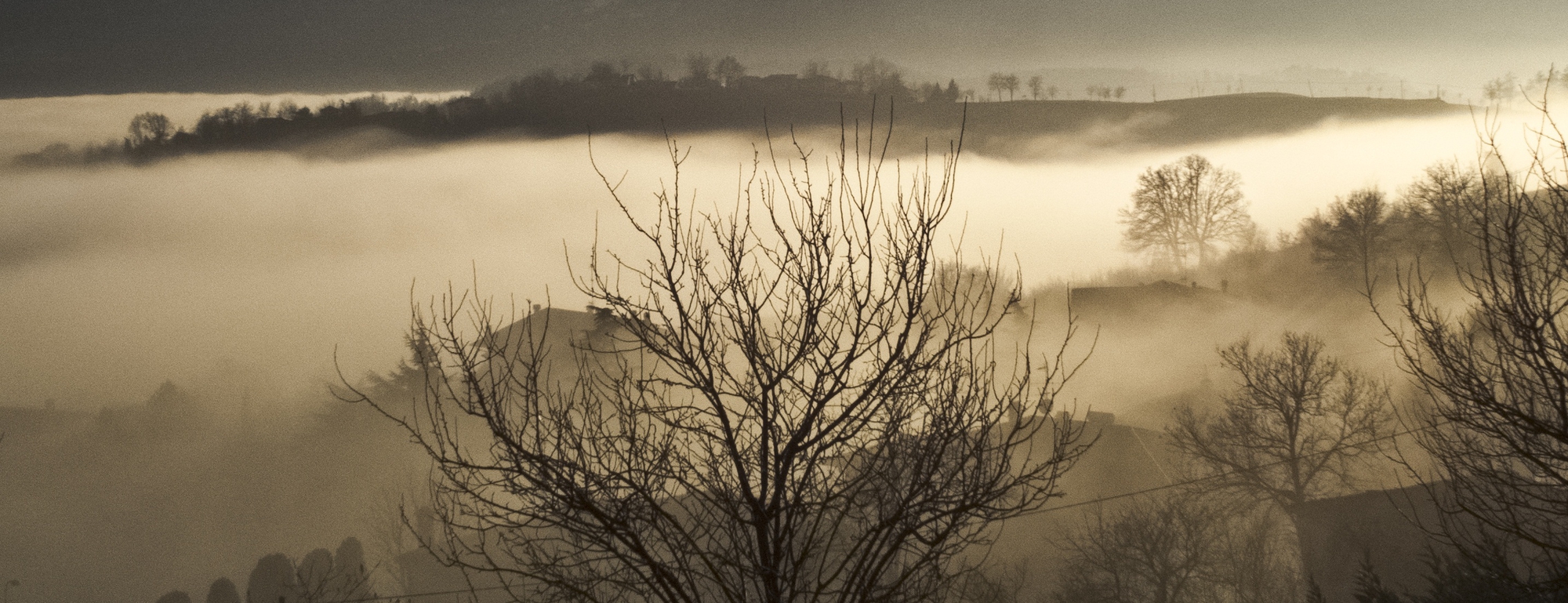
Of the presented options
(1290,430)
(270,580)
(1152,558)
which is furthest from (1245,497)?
(270,580)

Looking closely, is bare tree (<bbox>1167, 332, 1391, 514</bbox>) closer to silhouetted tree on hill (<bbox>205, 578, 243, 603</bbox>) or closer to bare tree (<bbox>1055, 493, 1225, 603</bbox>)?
bare tree (<bbox>1055, 493, 1225, 603</bbox>)

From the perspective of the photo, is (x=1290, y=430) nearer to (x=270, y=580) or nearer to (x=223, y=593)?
(x=270, y=580)

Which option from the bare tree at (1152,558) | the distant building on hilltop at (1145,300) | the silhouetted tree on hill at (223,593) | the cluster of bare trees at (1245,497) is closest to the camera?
the bare tree at (1152,558)

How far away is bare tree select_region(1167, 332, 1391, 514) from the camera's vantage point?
30.1m

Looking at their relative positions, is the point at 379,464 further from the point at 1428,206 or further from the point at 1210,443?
the point at 1428,206

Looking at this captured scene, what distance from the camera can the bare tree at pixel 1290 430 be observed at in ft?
98.8

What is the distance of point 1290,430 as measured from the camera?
101 feet

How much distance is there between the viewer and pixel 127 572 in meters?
69.6

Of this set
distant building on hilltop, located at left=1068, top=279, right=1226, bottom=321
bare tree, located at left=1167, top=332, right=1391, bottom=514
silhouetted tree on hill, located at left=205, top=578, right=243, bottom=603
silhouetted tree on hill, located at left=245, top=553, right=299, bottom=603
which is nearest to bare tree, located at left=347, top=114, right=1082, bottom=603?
bare tree, located at left=1167, top=332, right=1391, bottom=514

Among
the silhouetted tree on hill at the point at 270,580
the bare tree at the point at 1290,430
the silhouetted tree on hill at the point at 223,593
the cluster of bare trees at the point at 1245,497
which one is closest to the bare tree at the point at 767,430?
the cluster of bare trees at the point at 1245,497

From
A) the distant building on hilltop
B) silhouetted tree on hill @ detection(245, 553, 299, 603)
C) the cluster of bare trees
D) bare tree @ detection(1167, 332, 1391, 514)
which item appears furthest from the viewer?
the distant building on hilltop

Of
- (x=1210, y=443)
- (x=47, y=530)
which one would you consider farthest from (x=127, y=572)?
(x=1210, y=443)

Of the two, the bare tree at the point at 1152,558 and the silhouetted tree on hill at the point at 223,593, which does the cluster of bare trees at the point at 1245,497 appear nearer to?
the bare tree at the point at 1152,558

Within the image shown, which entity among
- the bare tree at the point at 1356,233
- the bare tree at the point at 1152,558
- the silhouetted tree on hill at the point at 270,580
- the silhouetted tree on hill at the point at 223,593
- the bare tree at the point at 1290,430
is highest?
the bare tree at the point at 1356,233
